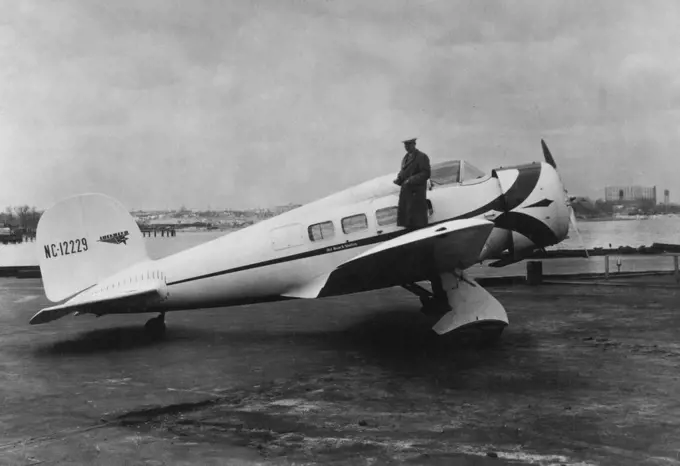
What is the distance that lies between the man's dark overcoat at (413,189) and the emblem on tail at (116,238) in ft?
13.9

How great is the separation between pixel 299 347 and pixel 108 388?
2.72 metres

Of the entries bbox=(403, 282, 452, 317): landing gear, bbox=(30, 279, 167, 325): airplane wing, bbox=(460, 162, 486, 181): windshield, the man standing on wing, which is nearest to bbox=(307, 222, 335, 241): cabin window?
the man standing on wing

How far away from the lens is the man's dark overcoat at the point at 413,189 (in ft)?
27.6

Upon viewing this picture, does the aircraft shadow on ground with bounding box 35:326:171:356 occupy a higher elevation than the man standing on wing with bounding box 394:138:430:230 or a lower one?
lower

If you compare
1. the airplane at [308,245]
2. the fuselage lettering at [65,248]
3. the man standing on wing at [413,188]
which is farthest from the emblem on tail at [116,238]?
the man standing on wing at [413,188]

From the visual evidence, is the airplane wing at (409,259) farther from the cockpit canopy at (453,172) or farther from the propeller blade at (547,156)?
the propeller blade at (547,156)

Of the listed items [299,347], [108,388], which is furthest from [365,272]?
[108,388]

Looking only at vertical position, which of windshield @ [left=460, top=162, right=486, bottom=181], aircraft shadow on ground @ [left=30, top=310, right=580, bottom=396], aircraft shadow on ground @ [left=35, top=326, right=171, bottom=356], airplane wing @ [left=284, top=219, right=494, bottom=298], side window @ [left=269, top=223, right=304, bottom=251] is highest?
windshield @ [left=460, top=162, right=486, bottom=181]

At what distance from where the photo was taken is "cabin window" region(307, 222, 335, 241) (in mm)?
8891

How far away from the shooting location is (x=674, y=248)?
25.0m

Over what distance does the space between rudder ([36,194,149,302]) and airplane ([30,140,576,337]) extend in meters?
0.01

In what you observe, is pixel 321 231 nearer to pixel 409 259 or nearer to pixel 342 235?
pixel 342 235

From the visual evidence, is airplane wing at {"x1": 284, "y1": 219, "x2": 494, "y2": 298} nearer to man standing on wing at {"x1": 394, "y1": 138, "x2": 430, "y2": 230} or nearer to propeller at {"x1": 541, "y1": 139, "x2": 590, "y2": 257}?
man standing on wing at {"x1": 394, "y1": 138, "x2": 430, "y2": 230}

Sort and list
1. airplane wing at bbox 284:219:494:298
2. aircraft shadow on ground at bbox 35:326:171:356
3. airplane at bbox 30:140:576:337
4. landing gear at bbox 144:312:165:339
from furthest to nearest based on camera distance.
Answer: landing gear at bbox 144:312:165:339
airplane at bbox 30:140:576:337
aircraft shadow on ground at bbox 35:326:171:356
airplane wing at bbox 284:219:494:298
